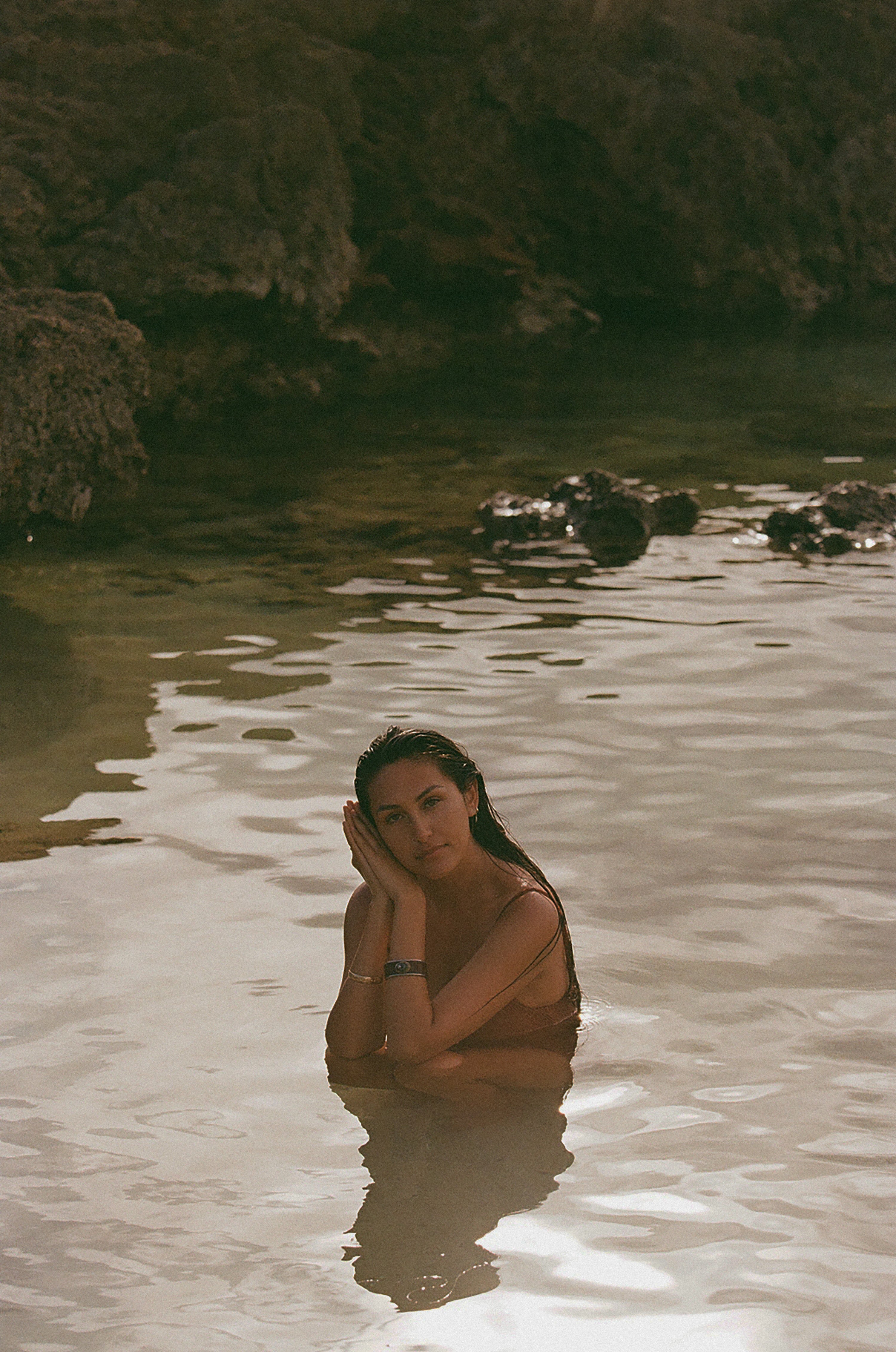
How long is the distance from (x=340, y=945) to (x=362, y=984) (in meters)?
1.06

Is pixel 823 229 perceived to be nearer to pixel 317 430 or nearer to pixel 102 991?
pixel 317 430

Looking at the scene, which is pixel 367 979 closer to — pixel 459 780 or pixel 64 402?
pixel 459 780

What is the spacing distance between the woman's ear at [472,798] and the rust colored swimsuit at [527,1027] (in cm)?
50

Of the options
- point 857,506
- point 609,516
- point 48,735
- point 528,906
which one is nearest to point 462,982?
point 528,906

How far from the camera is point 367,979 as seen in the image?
388 cm

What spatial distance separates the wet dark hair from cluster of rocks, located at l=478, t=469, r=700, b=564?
594cm

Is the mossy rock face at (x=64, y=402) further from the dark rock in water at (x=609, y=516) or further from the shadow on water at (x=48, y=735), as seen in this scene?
the dark rock in water at (x=609, y=516)

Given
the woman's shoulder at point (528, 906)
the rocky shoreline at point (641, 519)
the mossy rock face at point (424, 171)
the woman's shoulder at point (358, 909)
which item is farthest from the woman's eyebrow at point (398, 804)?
the mossy rock face at point (424, 171)

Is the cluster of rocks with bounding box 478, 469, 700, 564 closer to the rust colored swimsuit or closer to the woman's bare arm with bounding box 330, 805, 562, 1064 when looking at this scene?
the rust colored swimsuit

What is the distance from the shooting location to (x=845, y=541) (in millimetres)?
9836

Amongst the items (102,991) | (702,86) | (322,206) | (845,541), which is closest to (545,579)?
(845,541)

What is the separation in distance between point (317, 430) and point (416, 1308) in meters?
11.6

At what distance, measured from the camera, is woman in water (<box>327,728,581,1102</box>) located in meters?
3.81

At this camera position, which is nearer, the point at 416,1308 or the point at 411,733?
the point at 416,1308
